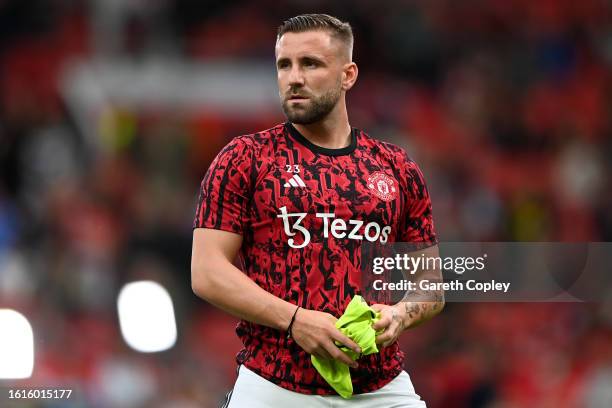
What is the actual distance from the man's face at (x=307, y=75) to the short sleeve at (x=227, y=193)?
238mm

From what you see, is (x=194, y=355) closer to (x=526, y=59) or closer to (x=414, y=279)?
(x=414, y=279)

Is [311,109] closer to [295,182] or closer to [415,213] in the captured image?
[295,182]

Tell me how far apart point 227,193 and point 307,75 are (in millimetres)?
484

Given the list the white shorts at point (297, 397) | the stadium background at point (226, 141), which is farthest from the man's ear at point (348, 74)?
the stadium background at point (226, 141)

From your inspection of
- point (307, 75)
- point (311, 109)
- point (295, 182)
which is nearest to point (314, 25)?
point (307, 75)

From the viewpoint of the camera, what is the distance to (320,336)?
344 cm

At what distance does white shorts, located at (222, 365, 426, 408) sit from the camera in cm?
359

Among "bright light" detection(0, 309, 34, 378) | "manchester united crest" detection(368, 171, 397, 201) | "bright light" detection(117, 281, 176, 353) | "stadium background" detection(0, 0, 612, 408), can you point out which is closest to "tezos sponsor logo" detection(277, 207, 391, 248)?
"manchester united crest" detection(368, 171, 397, 201)

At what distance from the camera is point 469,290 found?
4.17m

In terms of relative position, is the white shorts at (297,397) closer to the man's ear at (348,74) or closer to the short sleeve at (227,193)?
the short sleeve at (227,193)

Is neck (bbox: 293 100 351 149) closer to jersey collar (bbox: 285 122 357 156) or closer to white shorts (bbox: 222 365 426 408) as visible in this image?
jersey collar (bbox: 285 122 357 156)

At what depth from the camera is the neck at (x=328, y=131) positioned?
12.7ft

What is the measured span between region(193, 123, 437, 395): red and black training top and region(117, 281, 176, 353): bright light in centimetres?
240

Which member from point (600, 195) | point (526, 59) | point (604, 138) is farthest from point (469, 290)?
point (526, 59)
